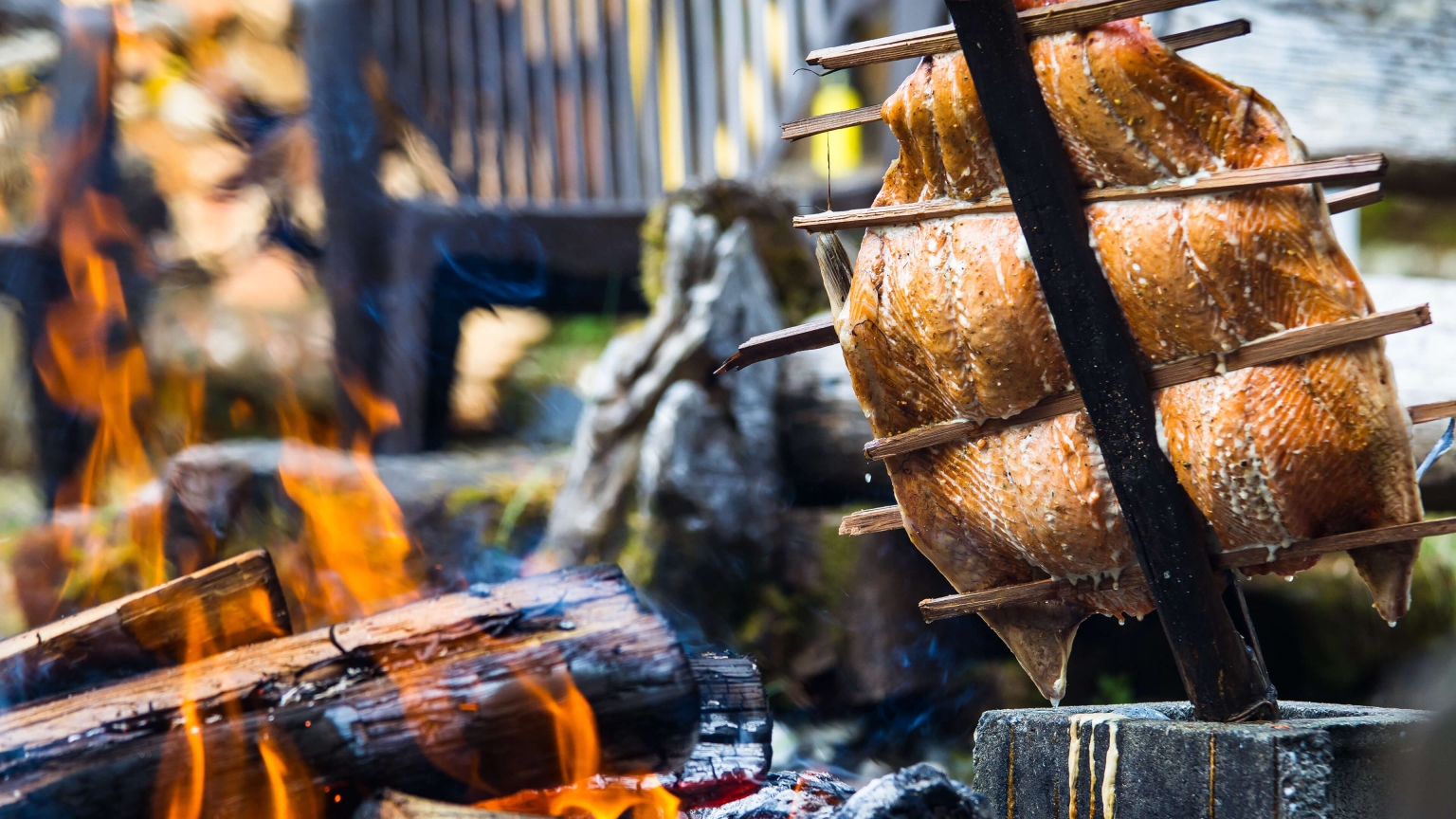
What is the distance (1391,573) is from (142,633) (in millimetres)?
2522

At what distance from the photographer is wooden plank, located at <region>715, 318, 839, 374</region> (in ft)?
6.43

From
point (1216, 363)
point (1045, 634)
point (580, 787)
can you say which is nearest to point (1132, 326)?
point (1216, 363)

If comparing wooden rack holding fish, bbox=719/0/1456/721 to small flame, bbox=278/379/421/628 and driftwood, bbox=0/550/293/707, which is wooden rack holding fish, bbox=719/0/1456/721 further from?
small flame, bbox=278/379/421/628

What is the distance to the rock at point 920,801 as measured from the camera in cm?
170

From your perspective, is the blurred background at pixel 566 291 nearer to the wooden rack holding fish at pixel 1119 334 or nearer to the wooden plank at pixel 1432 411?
the wooden rack holding fish at pixel 1119 334

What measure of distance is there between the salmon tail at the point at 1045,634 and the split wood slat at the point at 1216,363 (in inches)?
16.7

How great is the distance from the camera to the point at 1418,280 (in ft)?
14.2

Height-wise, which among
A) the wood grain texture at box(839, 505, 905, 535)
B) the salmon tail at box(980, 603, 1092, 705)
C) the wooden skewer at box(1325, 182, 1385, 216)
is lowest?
the salmon tail at box(980, 603, 1092, 705)

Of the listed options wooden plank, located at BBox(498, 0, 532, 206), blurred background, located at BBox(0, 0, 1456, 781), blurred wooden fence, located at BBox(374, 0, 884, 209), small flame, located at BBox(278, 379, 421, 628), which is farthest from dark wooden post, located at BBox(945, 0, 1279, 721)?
wooden plank, located at BBox(498, 0, 532, 206)

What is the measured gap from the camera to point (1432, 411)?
5.07 ft

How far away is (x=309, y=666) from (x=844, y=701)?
2807 millimetres

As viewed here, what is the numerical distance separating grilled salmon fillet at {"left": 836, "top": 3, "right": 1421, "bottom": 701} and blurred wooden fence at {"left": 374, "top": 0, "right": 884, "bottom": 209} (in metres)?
4.33

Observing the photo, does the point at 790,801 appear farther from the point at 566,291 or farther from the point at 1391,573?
the point at 566,291

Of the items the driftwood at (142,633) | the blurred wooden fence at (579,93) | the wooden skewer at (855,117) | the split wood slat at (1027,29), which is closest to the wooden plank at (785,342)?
the wooden skewer at (855,117)
